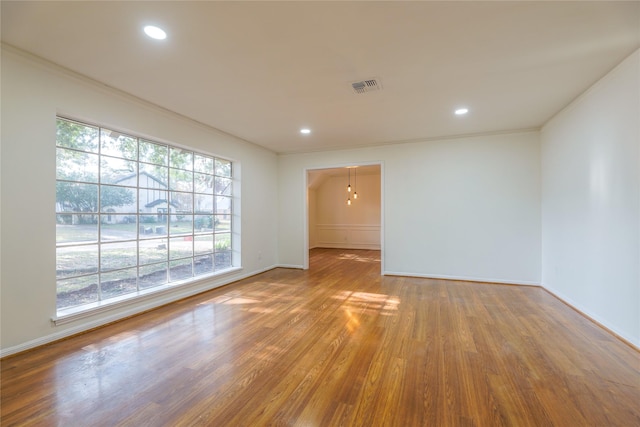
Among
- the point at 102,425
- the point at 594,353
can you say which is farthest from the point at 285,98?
the point at 594,353

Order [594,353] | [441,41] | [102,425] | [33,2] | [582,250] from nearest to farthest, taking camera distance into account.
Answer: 1. [102,425]
2. [33,2]
3. [441,41]
4. [594,353]
5. [582,250]

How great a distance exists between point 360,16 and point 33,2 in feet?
7.37

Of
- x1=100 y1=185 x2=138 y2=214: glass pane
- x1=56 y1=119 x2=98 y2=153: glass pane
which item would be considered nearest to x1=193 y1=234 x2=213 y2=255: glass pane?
x1=100 y1=185 x2=138 y2=214: glass pane

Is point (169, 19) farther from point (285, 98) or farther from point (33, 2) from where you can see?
point (285, 98)

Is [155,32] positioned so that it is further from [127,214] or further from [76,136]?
[127,214]

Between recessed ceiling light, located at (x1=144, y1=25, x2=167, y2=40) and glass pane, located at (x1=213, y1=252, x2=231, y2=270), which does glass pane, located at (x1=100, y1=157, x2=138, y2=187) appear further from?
glass pane, located at (x1=213, y1=252, x2=231, y2=270)

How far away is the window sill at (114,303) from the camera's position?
9.12 ft

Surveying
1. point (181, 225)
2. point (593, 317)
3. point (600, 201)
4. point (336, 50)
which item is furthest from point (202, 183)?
point (593, 317)

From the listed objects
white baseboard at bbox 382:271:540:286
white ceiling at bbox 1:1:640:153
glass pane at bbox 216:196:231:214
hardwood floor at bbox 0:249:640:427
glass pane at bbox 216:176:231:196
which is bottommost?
hardwood floor at bbox 0:249:640:427

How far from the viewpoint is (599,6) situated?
6.28 feet

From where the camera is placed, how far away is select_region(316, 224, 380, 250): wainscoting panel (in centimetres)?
961

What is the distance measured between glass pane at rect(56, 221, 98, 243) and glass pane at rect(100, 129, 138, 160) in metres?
0.80

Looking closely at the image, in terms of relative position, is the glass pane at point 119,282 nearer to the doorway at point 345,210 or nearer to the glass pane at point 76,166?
the glass pane at point 76,166

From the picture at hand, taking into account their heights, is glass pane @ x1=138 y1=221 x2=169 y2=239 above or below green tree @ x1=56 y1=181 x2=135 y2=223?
below
